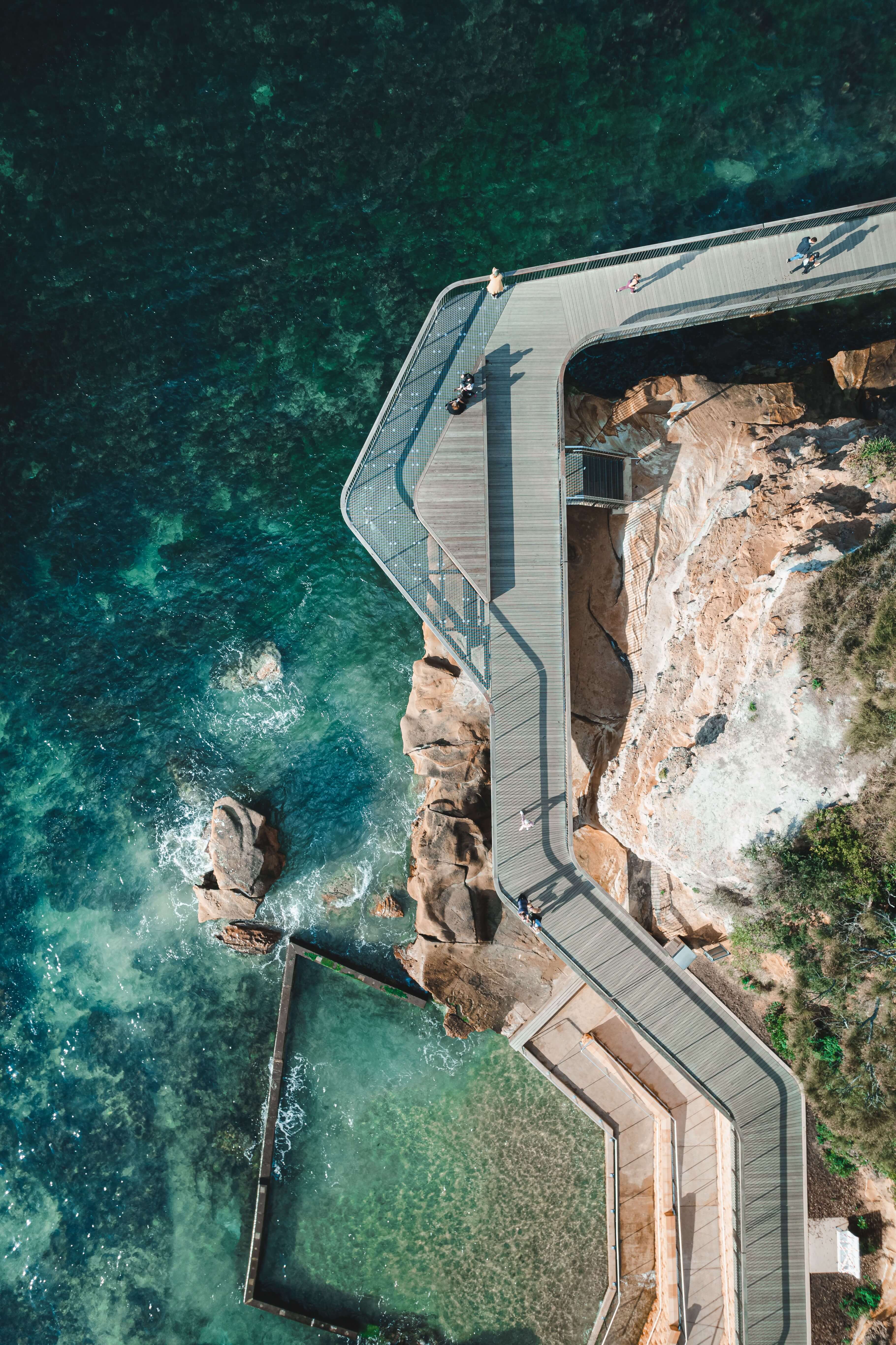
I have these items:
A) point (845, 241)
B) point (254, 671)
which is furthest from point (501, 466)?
point (845, 241)

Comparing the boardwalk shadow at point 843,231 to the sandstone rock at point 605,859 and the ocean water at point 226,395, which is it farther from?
the sandstone rock at point 605,859

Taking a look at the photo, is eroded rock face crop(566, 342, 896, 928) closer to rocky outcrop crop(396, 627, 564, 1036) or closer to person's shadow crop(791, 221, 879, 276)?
person's shadow crop(791, 221, 879, 276)

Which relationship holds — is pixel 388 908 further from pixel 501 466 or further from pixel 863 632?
pixel 863 632

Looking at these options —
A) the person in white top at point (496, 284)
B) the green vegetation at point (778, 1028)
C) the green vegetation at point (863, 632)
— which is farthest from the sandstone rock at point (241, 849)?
the person in white top at point (496, 284)

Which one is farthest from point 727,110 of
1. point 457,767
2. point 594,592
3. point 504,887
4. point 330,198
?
point 504,887

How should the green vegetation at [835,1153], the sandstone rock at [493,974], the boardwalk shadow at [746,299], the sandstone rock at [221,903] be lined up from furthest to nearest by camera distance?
1. the sandstone rock at [221,903]
2. the sandstone rock at [493,974]
3. the boardwalk shadow at [746,299]
4. the green vegetation at [835,1153]

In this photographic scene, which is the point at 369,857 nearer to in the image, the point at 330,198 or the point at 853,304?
the point at 330,198
